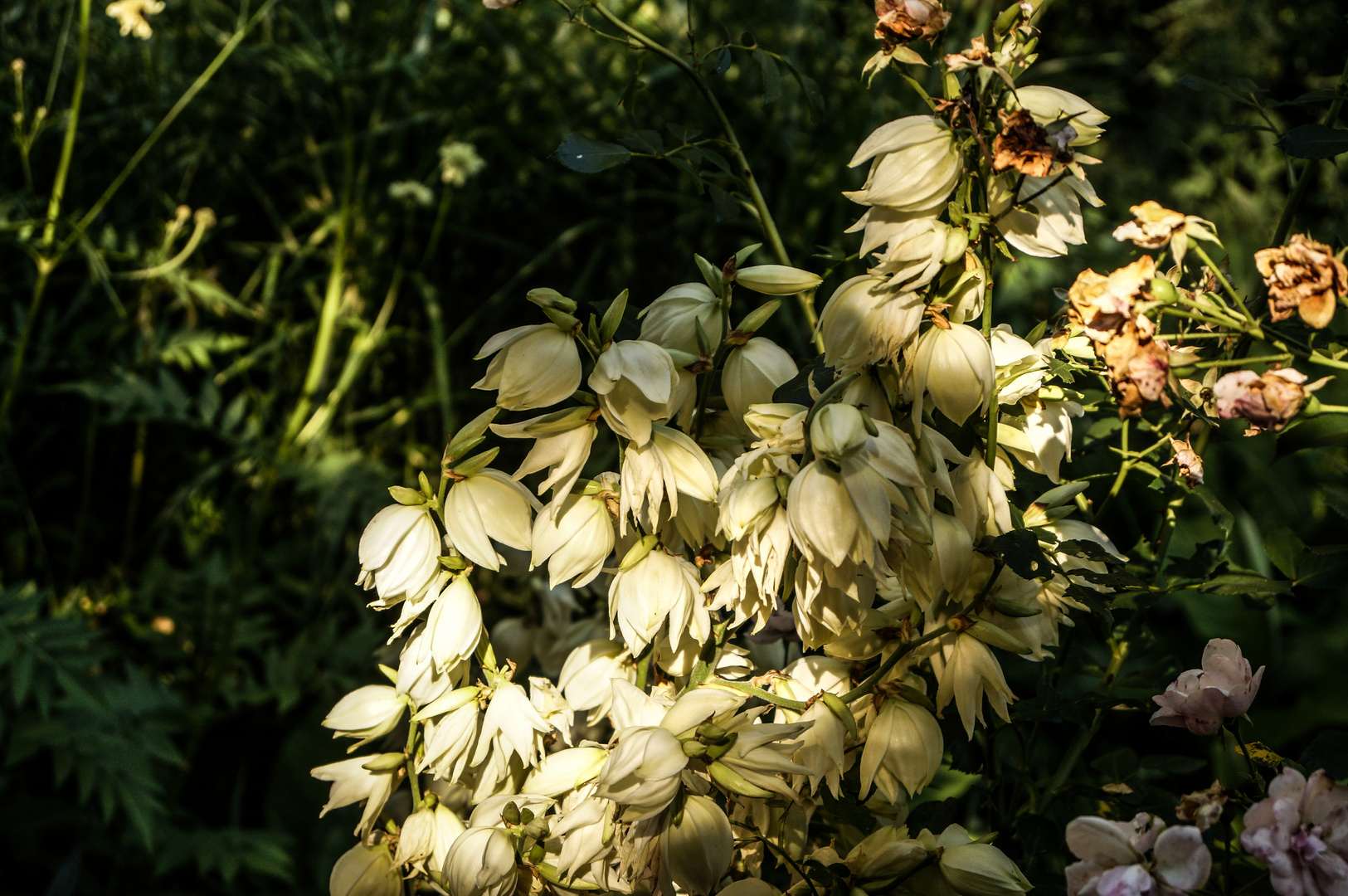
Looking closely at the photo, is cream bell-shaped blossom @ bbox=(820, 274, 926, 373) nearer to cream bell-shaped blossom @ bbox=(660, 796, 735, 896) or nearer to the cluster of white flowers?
the cluster of white flowers

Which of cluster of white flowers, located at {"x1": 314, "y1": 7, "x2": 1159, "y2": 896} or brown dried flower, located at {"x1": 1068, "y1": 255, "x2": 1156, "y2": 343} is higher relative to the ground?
brown dried flower, located at {"x1": 1068, "y1": 255, "x2": 1156, "y2": 343}

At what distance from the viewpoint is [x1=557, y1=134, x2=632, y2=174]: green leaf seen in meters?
0.52

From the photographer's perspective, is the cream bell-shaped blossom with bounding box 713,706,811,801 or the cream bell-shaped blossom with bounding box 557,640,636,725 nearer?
the cream bell-shaped blossom with bounding box 713,706,811,801

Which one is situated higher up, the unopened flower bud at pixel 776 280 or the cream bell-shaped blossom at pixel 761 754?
the unopened flower bud at pixel 776 280

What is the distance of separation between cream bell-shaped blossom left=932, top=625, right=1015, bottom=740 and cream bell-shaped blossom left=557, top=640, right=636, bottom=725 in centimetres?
17

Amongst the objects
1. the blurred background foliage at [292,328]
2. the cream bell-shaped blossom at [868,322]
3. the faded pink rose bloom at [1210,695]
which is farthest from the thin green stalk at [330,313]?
the faded pink rose bloom at [1210,695]

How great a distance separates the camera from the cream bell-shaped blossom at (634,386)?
1.35ft

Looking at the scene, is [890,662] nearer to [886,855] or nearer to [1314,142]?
[886,855]

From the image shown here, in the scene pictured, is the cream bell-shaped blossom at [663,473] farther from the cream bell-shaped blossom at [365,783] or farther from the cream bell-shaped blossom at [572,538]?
the cream bell-shaped blossom at [365,783]

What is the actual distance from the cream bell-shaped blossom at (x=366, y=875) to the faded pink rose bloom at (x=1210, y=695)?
0.40 m

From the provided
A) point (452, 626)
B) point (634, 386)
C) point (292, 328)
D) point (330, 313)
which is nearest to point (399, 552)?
point (452, 626)

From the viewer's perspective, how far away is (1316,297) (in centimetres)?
36

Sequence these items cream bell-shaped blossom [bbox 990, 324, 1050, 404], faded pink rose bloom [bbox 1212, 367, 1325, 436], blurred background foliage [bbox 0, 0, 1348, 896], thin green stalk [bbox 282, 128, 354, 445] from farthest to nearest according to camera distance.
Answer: thin green stalk [bbox 282, 128, 354, 445]
blurred background foliage [bbox 0, 0, 1348, 896]
cream bell-shaped blossom [bbox 990, 324, 1050, 404]
faded pink rose bloom [bbox 1212, 367, 1325, 436]

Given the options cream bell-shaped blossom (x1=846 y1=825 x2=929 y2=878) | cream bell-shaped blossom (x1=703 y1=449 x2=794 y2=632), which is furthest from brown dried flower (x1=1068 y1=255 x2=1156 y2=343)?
cream bell-shaped blossom (x1=846 y1=825 x2=929 y2=878)
